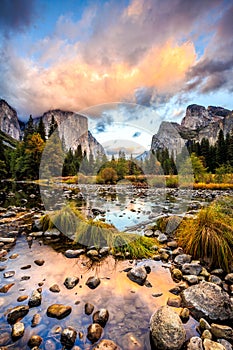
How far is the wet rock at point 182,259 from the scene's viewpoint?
392cm

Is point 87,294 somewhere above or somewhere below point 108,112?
below

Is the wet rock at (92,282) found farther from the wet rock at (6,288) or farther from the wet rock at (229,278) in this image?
the wet rock at (229,278)

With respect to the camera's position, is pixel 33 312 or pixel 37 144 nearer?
pixel 33 312

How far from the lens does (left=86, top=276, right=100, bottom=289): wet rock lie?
3.14 m

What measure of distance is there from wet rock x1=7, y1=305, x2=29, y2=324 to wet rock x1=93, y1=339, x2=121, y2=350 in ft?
3.44

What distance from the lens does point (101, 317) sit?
2.40 meters

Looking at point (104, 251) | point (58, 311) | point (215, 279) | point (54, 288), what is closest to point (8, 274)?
point (54, 288)

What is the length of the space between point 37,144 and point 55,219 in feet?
102

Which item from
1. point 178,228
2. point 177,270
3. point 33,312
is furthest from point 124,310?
point 178,228

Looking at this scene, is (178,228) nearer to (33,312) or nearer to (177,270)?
(177,270)

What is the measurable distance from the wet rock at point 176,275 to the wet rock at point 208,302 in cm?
60

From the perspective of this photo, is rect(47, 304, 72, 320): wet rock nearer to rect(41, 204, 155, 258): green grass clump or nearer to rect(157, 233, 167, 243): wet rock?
rect(41, 204, 155, 258): green grass clump

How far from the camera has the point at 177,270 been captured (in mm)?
3590

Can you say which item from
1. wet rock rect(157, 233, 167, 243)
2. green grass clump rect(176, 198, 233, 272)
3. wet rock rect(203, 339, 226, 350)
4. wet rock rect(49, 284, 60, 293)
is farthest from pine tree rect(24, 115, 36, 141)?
wet rock rect(203, 339, 226, 350)
